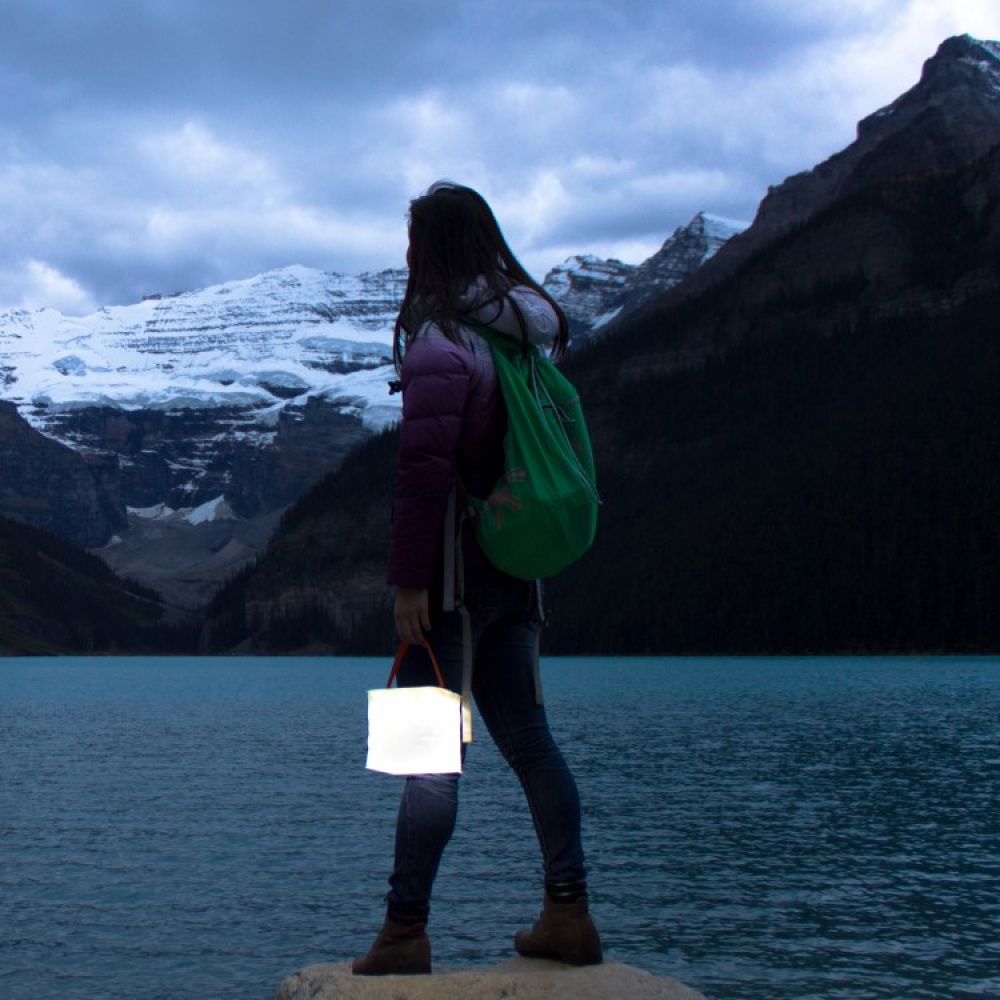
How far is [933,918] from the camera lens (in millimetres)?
13797

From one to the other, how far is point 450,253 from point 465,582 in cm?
186

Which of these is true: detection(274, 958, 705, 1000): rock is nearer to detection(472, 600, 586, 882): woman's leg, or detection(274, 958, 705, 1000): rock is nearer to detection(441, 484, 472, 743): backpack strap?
detection(472, 600, 586, 882): woman's leg

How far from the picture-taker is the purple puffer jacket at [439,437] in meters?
7.38

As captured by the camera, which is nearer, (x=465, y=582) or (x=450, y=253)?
(x=465, y=582)

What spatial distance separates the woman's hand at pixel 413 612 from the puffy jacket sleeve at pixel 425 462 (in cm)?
5

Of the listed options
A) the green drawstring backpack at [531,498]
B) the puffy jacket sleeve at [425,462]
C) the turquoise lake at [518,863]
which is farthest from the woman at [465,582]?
the turquoise lake at [518,863]

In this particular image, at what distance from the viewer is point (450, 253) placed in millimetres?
8117

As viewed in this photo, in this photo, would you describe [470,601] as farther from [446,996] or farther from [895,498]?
[895,498]

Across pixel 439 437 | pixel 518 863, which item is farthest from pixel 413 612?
pixel 518 863

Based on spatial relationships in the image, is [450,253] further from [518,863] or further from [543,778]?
[518,863]

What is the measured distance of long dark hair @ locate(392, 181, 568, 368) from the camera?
316 inches

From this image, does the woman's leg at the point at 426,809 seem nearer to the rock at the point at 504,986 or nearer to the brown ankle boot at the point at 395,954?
the brown ankle boot at the point at 395,954

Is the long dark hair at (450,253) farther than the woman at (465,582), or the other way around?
the long dark hair at (450,253)

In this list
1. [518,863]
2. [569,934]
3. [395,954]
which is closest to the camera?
[395,954]
